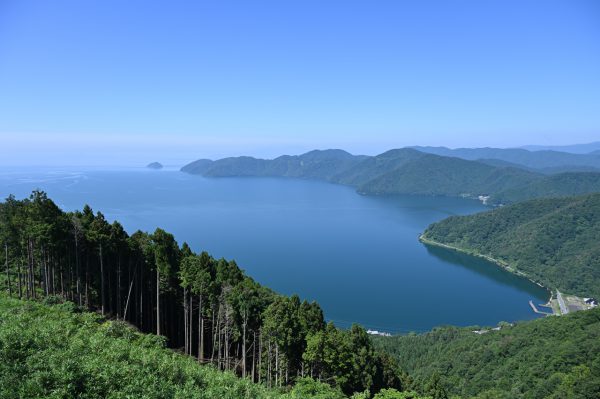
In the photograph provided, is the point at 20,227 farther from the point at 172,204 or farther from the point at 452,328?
the point at 172,204

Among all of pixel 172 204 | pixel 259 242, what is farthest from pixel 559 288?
pixel 172 204

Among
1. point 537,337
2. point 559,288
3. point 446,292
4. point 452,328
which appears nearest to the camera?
point 537,337

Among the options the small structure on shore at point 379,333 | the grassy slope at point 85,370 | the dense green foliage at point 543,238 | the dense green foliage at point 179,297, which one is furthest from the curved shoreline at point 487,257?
the grassy slope at point 85,370

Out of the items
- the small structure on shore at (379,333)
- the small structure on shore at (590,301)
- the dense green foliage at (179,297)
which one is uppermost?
the dense green foliage at (179,297)

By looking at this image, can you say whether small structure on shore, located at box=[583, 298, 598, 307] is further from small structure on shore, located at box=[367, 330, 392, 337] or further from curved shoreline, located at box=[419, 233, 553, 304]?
small structure on shore, located at box=[367, 330, 392, 337]

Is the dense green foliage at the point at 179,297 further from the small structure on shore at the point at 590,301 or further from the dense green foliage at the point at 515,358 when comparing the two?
the small structure on shore at the point at 590,301
